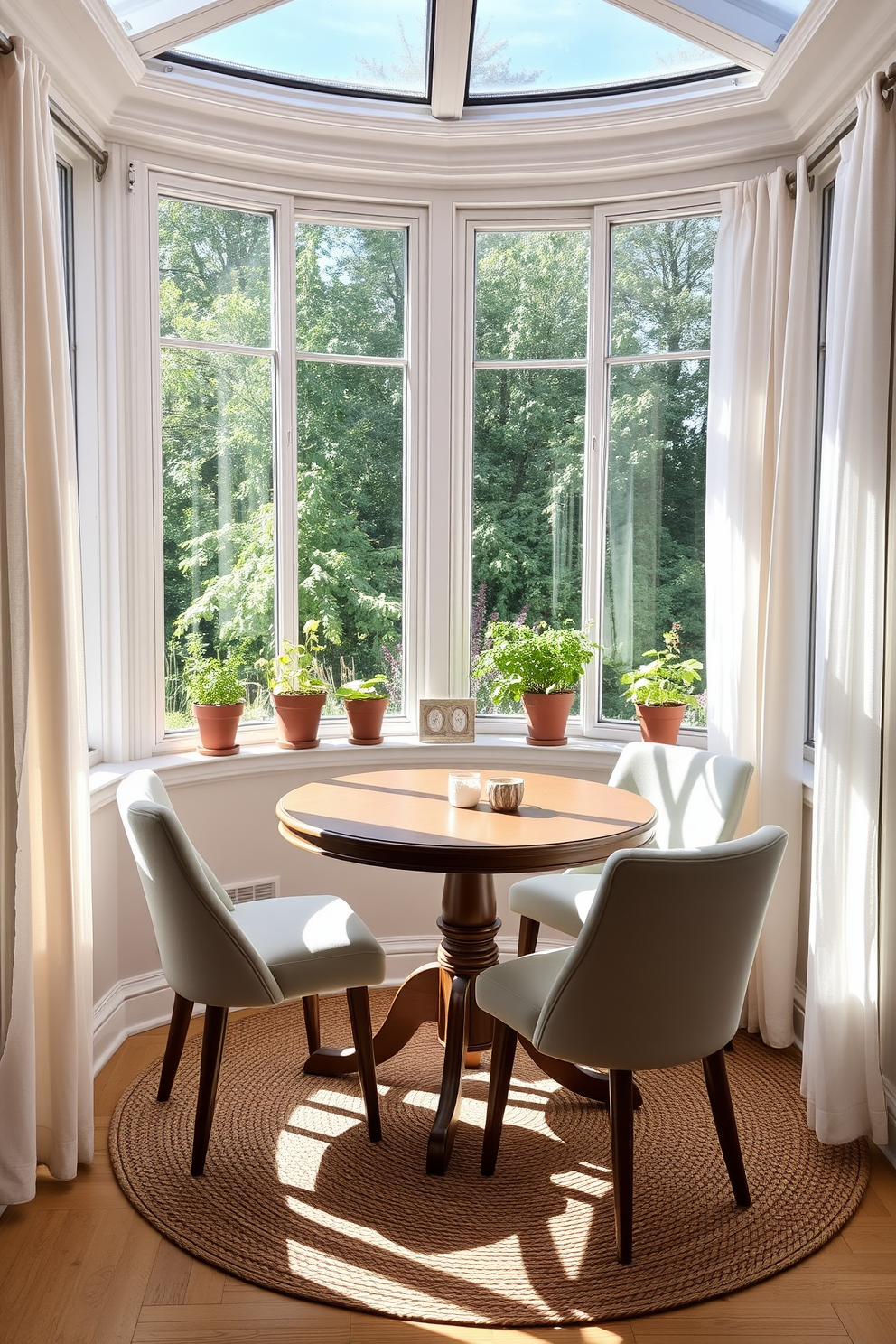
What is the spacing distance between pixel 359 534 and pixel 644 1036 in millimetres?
2353

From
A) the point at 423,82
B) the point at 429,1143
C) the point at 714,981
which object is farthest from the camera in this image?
the point at 423,82

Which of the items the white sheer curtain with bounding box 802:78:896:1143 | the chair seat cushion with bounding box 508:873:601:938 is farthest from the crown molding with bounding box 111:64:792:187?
the chair seat cushion with bounding box 508:873:601:938

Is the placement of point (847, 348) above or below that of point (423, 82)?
below

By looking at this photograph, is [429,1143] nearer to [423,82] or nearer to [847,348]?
[847,348]

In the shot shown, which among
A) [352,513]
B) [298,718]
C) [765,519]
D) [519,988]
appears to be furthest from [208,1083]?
[765,519]

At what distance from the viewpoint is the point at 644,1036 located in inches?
85.3

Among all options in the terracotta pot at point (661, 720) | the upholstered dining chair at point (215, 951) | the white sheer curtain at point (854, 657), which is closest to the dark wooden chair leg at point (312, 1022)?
the upholstered dining chair at point (215, 951)

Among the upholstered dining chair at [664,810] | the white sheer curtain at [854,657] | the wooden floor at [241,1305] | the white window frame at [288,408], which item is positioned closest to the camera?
the wooden floor at [241,1305]

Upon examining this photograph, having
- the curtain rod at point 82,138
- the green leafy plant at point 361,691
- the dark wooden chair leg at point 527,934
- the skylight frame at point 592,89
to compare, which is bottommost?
the dark wooden chair leg at point 527,934

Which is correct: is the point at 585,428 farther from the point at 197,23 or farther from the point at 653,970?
the point at 653,970

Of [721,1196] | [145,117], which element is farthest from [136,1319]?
[145,117]

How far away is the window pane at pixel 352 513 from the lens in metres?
3.93

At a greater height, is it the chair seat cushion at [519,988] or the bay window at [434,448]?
the bay window at [434,448]

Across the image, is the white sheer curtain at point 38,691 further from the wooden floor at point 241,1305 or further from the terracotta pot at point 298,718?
the terracotta pot at point 298,718
